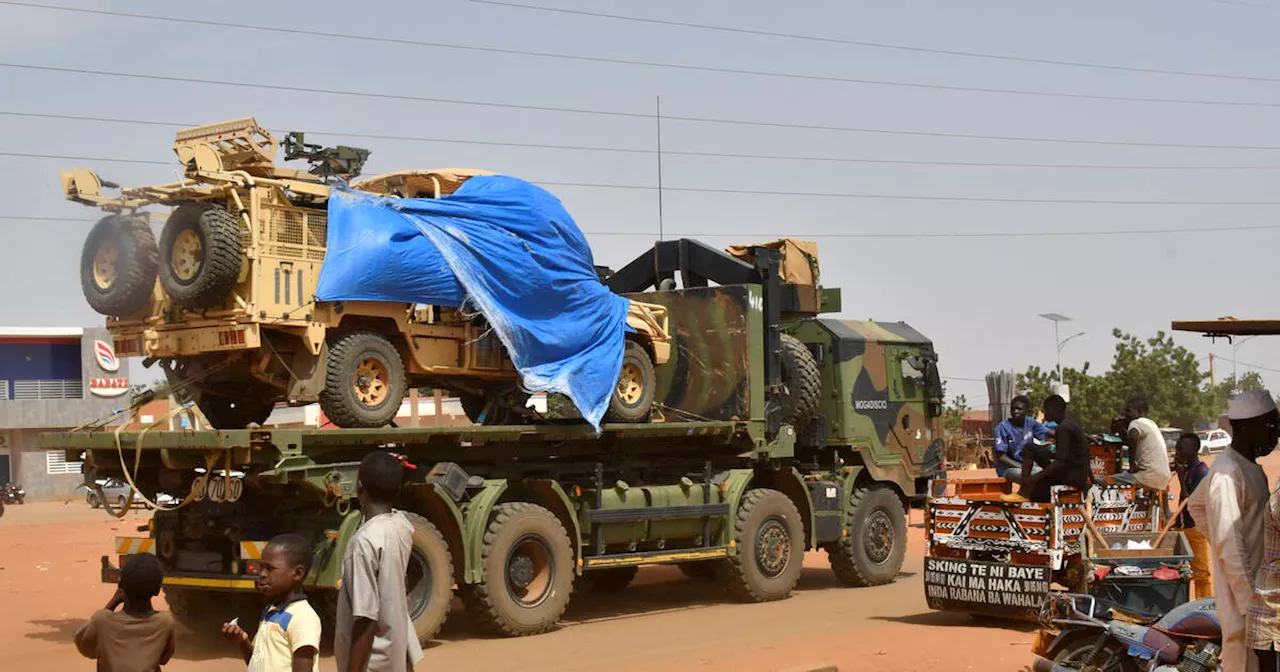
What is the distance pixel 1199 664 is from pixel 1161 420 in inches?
2659

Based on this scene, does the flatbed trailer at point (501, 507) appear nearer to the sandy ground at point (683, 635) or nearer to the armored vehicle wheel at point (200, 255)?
the sandy ground at point (683, 635)

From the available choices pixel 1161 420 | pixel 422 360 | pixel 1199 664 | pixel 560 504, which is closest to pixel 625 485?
pixel 560 504

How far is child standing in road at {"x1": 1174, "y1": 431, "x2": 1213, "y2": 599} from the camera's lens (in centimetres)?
1223

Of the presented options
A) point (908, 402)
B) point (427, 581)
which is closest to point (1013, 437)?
point (908, 402)

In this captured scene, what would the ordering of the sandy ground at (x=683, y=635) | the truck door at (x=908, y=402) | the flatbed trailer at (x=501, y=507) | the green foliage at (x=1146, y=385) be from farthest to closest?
the green foliage at (x=1146, y=385) → the truck door at (x=908, y=402) → the flatbed trailer at (x=501, y=507) → the sandy ground at (x=683, y=635)

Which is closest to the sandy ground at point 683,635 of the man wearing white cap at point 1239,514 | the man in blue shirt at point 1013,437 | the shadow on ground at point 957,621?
the shadow on ground at point 957,621

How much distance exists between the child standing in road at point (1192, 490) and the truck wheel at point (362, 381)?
22.3 feet

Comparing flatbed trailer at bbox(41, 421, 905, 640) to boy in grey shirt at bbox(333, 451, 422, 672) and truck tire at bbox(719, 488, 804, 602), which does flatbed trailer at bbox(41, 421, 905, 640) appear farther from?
boy in grey shirt at bbox(333, 451, 422, 672)

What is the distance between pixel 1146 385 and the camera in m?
70.8

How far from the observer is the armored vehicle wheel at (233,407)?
43.9ft

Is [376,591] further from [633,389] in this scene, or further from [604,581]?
[604,581]

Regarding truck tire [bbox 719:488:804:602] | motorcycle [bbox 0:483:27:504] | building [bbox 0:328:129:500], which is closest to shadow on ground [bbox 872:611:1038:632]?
truck tire [bbox 719:488:804:602]

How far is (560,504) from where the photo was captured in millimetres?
13875

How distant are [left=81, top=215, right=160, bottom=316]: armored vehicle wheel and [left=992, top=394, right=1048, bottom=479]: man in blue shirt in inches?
331
